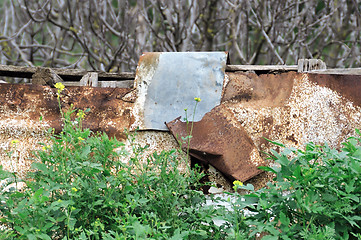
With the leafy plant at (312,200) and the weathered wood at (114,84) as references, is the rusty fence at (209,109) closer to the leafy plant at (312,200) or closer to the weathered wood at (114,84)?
the weathered wood at (114,84)

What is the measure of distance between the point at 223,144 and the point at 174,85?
20.7 inches

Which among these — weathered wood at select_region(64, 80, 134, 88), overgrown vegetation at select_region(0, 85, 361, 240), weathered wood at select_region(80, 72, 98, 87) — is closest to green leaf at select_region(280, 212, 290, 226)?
overgrown vegetation at select_region(0, 85, 361, 240)

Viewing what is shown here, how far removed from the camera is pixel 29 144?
2.68 m

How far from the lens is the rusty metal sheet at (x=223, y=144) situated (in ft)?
8.42

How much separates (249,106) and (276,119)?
0.65ft

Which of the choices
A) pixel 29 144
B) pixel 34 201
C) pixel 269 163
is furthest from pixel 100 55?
pixel 34 201

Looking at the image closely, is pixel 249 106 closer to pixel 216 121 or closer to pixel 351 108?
pixel 216 121

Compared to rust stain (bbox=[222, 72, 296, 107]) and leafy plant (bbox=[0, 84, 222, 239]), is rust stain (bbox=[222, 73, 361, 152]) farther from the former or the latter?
leafy plant (bbox=[0, 84, 222, 239])

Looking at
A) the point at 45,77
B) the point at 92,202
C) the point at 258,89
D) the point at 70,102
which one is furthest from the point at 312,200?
the point at 45,77

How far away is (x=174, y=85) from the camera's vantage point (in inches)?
109

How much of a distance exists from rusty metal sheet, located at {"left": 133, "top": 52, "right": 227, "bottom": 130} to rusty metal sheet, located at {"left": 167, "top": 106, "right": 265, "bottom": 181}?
0.24 ft

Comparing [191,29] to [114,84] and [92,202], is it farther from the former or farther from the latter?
[92,202]

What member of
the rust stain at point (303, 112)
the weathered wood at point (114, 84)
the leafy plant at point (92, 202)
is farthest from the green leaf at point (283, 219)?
the weathered wood at point (114, 84)

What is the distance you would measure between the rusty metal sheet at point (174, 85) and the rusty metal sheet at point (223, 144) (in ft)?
0.24
